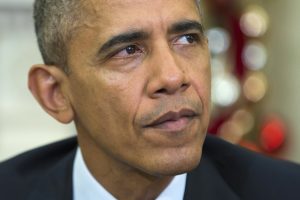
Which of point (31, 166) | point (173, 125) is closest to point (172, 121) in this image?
point (173, 125)

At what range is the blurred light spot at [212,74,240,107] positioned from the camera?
10.7 ft

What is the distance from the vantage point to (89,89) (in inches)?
70.0

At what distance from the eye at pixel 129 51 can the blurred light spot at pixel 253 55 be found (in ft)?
5.30

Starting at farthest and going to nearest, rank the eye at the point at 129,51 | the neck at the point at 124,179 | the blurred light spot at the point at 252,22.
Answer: the blurred light spot at the point at 252,22, the neck at the point at 124,179, the eye at the point at 129,51

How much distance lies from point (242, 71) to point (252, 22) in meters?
0.24

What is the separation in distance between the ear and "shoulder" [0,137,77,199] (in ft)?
0.94

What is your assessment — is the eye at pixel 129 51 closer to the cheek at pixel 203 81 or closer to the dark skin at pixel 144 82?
the dark skin at pixel 144 82

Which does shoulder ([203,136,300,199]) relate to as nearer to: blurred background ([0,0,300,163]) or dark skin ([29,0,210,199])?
dark skin ([29,0,210,199])

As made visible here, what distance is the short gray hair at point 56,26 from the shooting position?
179 cm

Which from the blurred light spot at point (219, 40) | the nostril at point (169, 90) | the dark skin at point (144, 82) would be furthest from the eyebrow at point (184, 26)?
the blurred light spot at point (219, 40)

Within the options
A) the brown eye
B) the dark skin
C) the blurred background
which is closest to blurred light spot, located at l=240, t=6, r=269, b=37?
the blurred background

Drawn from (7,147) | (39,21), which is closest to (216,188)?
(39,21)

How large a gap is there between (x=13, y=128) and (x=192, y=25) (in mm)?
2466

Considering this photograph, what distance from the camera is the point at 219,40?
3260 millimetres
